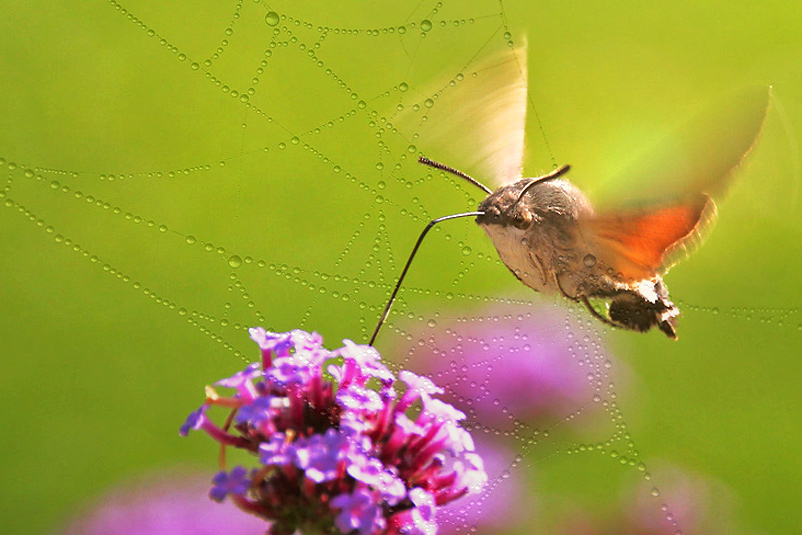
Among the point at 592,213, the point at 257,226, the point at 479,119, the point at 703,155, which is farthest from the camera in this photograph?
the point at 257,226

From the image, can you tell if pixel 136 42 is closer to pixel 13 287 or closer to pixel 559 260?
pixel 13 287

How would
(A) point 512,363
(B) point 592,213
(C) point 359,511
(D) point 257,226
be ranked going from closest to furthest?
1. (C) point 359,511
2. (B) point 592,213
3. (A) point 512,363
4. (D) point 257,226

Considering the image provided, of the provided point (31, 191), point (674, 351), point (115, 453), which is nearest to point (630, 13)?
point (674, 351)

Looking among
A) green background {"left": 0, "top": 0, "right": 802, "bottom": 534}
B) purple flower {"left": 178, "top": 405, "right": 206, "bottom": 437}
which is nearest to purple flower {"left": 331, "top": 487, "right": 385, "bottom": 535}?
purple flower {"left": 178, "top": 405, "right": 206, "bottom": 437}

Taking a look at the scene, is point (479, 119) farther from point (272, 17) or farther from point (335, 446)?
point (335, 446)

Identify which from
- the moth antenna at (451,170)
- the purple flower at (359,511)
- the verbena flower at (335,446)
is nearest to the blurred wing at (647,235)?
the moth antenna at (451,170)

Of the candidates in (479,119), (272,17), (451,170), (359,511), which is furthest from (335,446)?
(272,17)

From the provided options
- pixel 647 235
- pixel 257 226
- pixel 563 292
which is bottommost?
pixel 257 226
